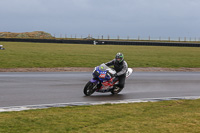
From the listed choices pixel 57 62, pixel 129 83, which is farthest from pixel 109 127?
pixel 57 62

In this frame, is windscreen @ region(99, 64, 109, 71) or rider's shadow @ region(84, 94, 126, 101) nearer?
rider's shadow @ region(84, 94, 126, 101)

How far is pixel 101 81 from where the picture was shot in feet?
43.0

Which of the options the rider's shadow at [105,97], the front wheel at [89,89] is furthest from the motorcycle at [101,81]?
the rider's shadow at [105,97]

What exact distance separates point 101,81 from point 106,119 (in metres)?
4.38

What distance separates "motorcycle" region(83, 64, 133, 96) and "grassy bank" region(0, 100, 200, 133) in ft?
7.62

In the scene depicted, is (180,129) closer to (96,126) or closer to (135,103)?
(96,126)

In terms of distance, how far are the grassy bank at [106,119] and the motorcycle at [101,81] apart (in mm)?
2322

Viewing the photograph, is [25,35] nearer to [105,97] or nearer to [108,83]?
[108,83]

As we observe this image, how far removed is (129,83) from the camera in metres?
17.3

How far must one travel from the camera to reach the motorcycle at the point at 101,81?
12953mm

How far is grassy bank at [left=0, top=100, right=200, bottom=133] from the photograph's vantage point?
7715mm

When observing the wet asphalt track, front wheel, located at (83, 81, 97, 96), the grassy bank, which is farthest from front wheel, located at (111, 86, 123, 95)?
the grassy bank

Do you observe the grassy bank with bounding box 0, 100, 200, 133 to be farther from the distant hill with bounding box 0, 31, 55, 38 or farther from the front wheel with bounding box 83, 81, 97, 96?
the distant hill with bounding box 0, 31, 55, 38

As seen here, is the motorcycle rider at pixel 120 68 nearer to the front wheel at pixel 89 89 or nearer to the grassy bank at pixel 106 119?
the front wheel at pixel 89 89
